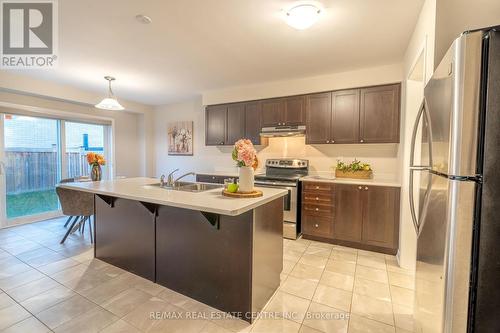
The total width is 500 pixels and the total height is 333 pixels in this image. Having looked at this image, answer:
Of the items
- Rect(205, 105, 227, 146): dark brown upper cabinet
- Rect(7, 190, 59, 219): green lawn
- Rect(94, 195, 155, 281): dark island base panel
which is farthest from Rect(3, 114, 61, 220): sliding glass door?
Rect(205, 105, 227, 146): dark brown upper cabinet

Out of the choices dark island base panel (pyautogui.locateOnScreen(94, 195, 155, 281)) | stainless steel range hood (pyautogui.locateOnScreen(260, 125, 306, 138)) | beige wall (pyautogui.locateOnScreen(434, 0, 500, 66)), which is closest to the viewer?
beige wall (pyautogui.locateOnScreen(434, 0, 500, 66))

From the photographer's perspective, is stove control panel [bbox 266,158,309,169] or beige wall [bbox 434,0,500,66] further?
stove control panel [bbox 266,158,309,169]

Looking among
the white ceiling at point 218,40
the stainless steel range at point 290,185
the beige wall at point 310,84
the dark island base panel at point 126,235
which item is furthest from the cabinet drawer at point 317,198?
the dark island base panel at point 126,235

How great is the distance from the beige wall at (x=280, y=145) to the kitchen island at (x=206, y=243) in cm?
201

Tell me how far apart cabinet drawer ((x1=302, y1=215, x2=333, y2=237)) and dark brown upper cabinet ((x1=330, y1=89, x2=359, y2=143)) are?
1186mm

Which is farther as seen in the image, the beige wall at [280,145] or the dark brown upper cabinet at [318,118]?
the dark brown upper cabinet at [318,118]

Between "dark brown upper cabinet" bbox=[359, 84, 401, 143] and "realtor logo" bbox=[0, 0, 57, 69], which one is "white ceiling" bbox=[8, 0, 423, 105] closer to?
"realtor logo" bbox=[0, 0, 57, 69]

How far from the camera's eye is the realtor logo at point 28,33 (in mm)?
2057

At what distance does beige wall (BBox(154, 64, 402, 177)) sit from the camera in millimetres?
3387

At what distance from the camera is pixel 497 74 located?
32.6 inches

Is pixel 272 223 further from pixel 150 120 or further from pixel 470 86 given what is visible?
pixel 150 120

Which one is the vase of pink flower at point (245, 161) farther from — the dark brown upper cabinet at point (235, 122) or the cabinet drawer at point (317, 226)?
the dark brown upper cabinet at point (235, 122)

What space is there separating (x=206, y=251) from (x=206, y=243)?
0.22 feet

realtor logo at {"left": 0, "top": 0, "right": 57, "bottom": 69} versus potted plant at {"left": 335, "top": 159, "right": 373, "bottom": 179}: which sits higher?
realtor logo at {"left": 0, "top": 0, "right": 57, "bottom": 69}
